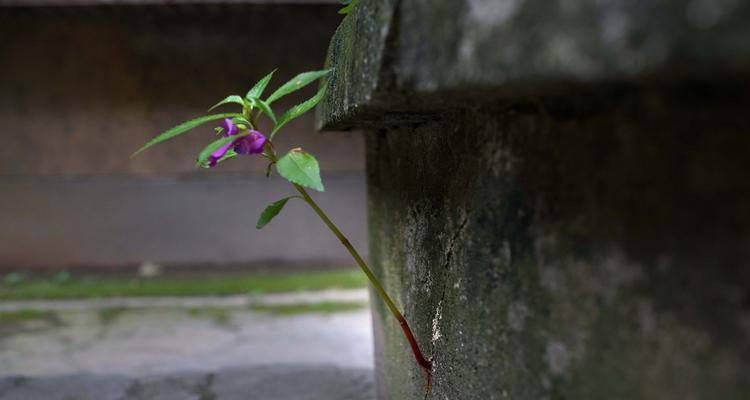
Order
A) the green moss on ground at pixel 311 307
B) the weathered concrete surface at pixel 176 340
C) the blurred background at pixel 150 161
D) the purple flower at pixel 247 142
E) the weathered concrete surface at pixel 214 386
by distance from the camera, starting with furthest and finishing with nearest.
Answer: the blurred background at pixel 150 161 < the green moss on ground at pixel 311 307 < the weathered concrete surface at pixel 176 340 < the weathered concrete surface at pixel 214 386 < the purple flower at pixel 247 142

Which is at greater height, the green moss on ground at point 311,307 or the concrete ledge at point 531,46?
the concrete ledge at point 531,46

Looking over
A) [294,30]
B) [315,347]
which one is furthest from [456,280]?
[294,30]

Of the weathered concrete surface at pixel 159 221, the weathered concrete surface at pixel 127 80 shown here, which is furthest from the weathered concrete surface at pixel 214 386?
the weathered concrete surface at pixel 127 80

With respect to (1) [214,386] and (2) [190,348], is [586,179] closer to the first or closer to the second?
(1) [214,386]

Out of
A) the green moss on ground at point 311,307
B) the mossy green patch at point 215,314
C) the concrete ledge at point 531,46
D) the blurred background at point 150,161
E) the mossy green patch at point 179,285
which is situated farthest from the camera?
the blurred background at point 150,161

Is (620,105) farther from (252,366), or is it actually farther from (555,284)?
(252,366)

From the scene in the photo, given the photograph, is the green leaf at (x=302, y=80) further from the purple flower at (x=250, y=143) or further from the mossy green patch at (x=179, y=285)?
the mossy green patch at (x=179, y=285)

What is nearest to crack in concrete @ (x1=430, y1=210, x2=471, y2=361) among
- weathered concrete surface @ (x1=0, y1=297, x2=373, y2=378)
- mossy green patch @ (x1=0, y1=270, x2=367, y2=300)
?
weathered concrete surface @ (x1=0, y1=297, x2=373, y2=378)

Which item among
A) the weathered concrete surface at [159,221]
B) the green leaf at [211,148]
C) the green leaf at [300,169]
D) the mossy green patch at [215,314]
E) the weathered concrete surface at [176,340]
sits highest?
the green leaf at [211,148]

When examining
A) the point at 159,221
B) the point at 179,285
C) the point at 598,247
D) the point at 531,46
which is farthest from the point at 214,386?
the point at 159,221
